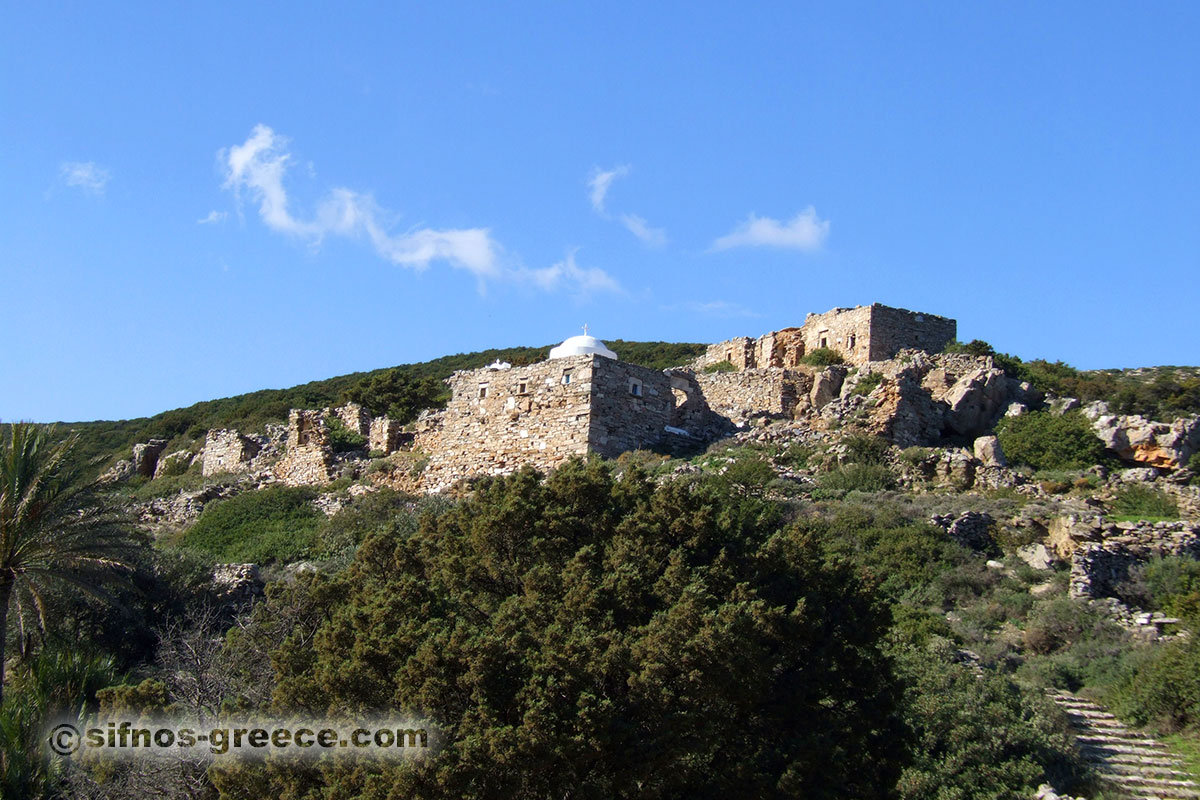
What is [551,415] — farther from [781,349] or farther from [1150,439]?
[1150,439]

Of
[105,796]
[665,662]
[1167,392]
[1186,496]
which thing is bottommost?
[105,796]

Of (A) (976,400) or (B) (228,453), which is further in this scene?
(B) (228,453)

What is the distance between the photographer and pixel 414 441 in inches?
1217

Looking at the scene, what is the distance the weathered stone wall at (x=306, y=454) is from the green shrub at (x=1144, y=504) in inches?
702

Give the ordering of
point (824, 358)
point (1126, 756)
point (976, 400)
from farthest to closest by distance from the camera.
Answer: point (824, 358)
point (976, 400)
point (1126, 756)

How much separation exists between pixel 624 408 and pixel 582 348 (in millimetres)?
2918

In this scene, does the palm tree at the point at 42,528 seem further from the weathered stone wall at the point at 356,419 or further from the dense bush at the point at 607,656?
the weathered stone wall at the point at 356,419

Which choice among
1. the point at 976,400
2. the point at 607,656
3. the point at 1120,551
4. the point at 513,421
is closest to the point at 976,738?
the point at 607,656

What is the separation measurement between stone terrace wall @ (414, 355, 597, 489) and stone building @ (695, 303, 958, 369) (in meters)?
8.45

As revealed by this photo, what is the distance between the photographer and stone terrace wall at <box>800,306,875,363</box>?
3180 cm

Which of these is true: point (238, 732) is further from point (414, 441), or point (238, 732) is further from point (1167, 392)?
point (1167, 392)

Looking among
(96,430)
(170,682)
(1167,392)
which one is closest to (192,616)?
(170,682)

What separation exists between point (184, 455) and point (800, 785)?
98.1 ft

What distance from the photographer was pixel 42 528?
16.1m
